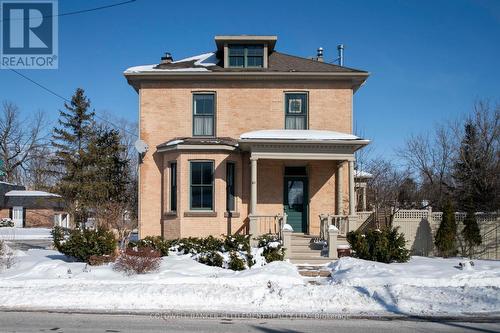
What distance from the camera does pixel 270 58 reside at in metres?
21.1

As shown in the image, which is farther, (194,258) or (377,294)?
(194,258)

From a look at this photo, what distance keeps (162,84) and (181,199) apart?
507 centimetres

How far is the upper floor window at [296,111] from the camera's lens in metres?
19.6

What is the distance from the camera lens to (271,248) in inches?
591

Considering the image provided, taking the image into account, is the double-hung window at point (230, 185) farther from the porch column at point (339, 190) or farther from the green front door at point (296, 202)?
the porch column at point (339, 190)

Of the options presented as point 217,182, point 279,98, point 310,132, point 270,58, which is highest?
point 270,58

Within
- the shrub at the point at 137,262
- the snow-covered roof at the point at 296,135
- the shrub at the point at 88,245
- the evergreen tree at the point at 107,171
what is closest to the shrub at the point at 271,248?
the shrub at the point at 137,262

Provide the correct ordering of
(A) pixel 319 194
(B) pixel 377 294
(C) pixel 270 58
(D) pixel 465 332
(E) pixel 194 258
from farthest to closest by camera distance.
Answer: (C) pixel 270 58, (A) pixel 319 194, (E) pixel 194 258, (B) pixel 377 294, (D) pixel 465 332

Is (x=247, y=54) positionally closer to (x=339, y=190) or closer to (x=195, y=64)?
(x=195, y=64)

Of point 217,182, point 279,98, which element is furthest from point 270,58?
point 217,182

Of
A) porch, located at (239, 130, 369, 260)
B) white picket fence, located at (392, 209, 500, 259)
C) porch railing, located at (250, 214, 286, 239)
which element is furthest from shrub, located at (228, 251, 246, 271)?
white picket fence, located at (392, 209, 500, 259)

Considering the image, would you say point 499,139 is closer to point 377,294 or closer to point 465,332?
point 377,294

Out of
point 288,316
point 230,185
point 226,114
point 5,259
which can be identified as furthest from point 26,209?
point 288,316

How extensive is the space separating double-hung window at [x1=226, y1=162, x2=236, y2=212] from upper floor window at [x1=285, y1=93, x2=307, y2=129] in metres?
3.10
